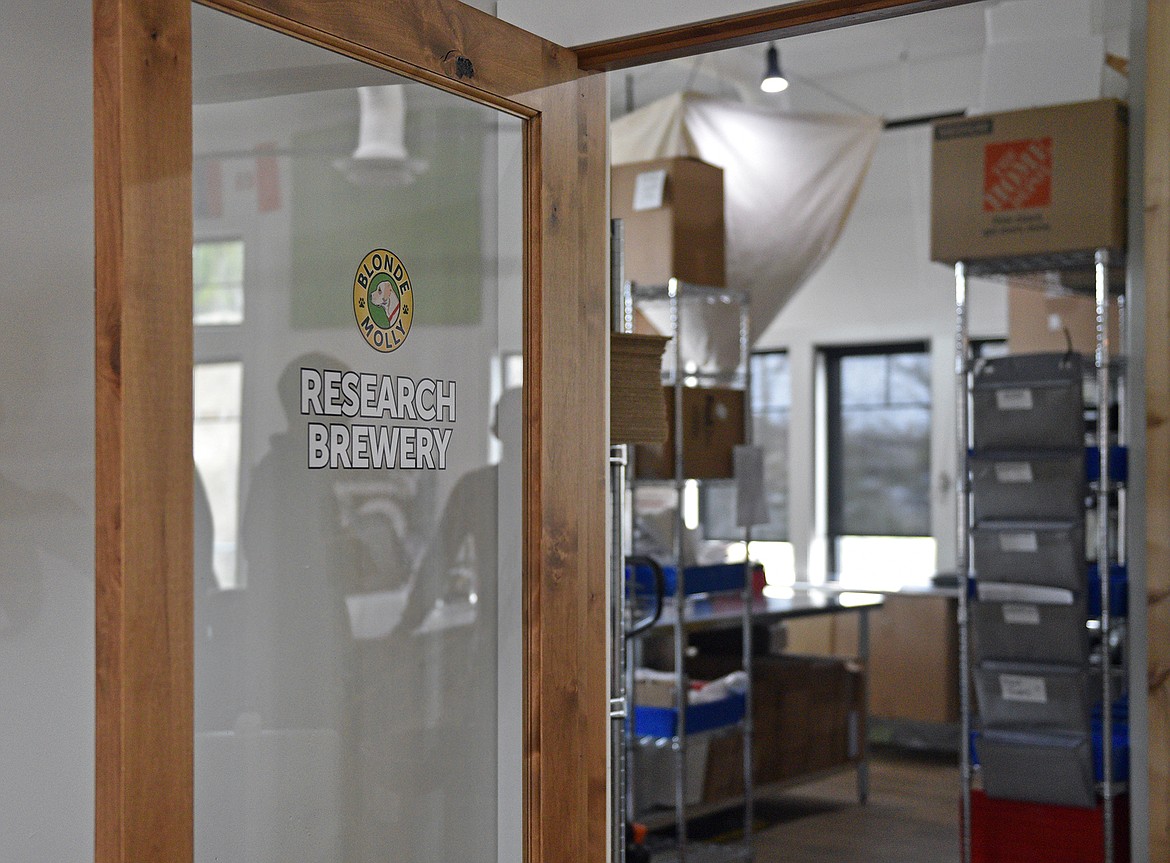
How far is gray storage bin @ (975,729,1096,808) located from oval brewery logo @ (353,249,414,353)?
2.43 m

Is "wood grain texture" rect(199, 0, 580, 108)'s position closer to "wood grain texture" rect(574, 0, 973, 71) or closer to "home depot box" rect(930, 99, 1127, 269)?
"wood grain texture" rect(574, 0, 973, 71)

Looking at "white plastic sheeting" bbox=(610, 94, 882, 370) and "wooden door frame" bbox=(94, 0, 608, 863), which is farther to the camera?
"white plastic sheeting" bbox=(610, 94, 882, 370)

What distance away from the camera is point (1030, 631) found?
12.2ft

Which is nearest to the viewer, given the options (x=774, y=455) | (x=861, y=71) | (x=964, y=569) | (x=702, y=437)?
(x=964, y=569)

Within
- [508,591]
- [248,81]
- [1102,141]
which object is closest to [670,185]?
[1102,141]

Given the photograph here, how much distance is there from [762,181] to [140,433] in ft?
12.6

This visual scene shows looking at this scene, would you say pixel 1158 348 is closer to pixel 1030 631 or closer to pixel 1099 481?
pixel 1099 481

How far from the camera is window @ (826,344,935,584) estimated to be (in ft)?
22.8

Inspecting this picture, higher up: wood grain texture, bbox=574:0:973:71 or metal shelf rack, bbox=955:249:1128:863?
wood grain texture, bbox=574:0:973:71

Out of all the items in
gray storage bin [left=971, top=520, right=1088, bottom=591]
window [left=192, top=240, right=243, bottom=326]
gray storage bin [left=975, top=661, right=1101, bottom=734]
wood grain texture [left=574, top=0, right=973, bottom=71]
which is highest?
wood grain texture [left=574, top=0, right=973, bottom=71]

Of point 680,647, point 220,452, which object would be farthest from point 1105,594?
point 220,452

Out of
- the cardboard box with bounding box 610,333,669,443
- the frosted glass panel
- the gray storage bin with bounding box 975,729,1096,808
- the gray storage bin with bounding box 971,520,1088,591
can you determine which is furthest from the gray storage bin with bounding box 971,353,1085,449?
the frosted glass panel

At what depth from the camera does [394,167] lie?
206 cm

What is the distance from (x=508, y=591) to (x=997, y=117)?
2.38m
